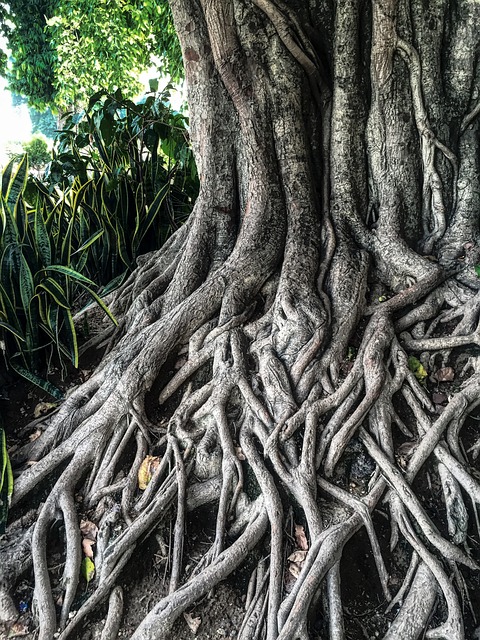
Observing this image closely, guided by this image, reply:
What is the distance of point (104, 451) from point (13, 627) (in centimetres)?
70

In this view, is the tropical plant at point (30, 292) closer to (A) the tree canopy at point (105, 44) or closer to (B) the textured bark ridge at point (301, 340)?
(B) the textured bark ridge at point (301, 340)

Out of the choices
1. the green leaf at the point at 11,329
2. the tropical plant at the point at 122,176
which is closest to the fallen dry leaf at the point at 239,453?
the green leaf at the point at 11,329

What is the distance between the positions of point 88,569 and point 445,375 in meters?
1.78

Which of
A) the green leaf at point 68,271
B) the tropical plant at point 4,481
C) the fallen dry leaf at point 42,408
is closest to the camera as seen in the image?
the tropical plant at point 4,481

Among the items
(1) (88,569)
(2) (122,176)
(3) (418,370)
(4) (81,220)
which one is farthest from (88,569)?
(2) (122,176)

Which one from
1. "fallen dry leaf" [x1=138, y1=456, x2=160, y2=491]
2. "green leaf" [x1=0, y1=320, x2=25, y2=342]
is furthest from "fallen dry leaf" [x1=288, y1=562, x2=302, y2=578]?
"green leaf" [x1=0, y1=320, x2=25, y2=342]

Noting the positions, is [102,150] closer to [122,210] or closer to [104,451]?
[122,210]

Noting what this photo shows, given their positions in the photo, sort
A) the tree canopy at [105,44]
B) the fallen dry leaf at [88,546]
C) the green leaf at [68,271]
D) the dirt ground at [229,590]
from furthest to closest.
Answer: the tree canopy at [105,44]
the green leaf at [68,271]
the fallen dry leaf at [88,546]
the dirt ground at [229,590]

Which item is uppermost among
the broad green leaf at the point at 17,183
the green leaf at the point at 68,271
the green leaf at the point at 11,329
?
the broad green leaf at the point at 17,183

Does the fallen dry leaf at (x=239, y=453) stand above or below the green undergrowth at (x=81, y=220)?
below

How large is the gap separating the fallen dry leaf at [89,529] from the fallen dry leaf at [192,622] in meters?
0.49

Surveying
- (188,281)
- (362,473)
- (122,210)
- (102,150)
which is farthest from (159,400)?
(102,150)

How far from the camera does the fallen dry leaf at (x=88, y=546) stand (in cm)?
182

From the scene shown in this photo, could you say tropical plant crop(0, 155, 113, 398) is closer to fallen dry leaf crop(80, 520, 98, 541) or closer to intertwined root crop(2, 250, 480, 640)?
intertwined root crop(2, 250, 480, 640)
